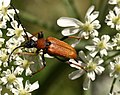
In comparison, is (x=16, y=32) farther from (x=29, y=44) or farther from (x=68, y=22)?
(x=68, y=22)

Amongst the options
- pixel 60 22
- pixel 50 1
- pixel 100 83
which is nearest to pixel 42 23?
pixel 60 22

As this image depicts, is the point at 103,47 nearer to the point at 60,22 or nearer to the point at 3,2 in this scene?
the point at 60,22

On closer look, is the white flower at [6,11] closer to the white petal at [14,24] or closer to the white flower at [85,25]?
the white petal at [14,24]

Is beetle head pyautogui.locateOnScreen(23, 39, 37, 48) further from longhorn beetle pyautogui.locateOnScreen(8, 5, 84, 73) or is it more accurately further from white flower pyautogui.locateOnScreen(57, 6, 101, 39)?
white flower pyautogui.locateOnScreen(57, 6, 101, 39)

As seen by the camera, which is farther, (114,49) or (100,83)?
(100,83)

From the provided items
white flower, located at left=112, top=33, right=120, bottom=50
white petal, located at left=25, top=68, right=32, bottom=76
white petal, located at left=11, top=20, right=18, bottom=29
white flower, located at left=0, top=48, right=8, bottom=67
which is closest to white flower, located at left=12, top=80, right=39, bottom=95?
white petal, located at left=25, top=68, right=32, bottom=76

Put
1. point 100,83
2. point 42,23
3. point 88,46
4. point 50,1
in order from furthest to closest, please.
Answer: point 50,1 → point 100,83 → point 42,23 → point 88,46
